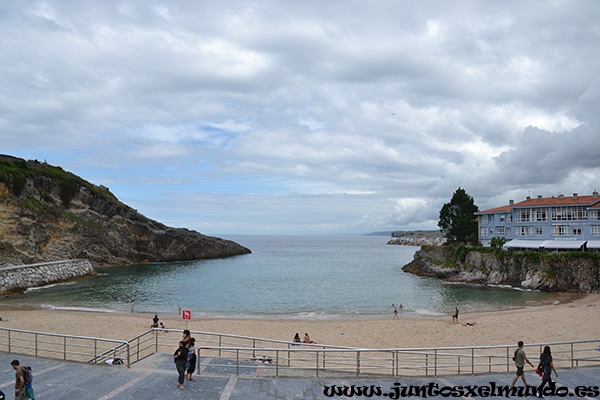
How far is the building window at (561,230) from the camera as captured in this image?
5438 centimetres

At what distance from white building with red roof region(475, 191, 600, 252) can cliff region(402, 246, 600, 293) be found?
538 cm

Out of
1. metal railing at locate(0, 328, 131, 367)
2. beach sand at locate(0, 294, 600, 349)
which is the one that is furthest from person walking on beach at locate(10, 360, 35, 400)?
beach sand at locate(0, 294, 600, 349)

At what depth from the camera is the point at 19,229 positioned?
57.8 metres

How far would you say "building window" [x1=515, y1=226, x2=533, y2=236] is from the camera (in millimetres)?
58831

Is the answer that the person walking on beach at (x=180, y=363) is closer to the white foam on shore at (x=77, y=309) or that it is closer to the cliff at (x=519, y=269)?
the white foam on shore at (x=77, y=309)

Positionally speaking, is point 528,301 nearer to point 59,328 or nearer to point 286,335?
point 286,335

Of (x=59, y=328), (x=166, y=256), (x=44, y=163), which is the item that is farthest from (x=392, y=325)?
(x=44, y=163)

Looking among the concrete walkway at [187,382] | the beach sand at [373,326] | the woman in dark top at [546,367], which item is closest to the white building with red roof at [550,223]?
the beach sand at [373,326]

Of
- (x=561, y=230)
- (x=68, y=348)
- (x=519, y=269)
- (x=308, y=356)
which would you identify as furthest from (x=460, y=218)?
(x=68, y=348)

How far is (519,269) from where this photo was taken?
51.5 metres

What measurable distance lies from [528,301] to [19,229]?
7043cm

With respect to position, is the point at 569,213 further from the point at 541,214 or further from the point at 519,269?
the point at 519,269

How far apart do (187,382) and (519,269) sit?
172 ft

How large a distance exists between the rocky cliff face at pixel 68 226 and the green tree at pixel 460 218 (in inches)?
2558
